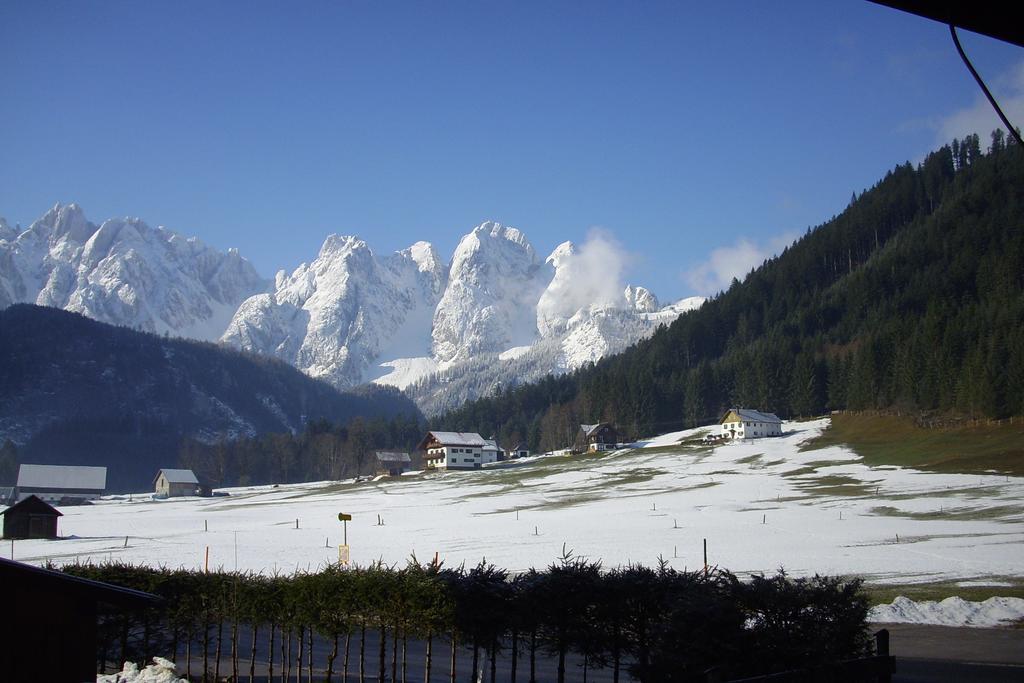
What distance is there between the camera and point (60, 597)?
50.9ft

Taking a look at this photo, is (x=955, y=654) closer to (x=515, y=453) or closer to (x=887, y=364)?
(x=887, y=364)

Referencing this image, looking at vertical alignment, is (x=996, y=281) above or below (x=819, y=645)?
above

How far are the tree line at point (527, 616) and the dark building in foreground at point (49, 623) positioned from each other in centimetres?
458

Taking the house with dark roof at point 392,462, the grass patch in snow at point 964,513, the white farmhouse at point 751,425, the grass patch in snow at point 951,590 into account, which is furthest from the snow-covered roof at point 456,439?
the grass patch in snow at point 951,590

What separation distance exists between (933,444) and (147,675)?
100992 millimetres

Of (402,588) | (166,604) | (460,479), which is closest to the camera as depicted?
(402,588)

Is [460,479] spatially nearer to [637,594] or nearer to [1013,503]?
[1013,503]

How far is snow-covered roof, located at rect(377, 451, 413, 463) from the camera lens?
606ft

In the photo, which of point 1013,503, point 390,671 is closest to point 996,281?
point 1013,503

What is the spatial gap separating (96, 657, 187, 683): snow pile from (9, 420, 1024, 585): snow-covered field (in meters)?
21.9

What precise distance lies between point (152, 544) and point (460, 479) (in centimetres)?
7747

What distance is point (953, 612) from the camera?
101 feet

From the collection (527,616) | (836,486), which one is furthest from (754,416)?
(527,616)

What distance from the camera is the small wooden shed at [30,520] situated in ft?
250
